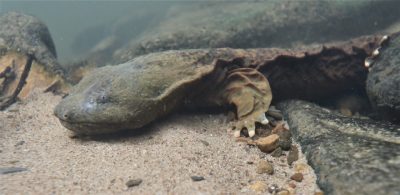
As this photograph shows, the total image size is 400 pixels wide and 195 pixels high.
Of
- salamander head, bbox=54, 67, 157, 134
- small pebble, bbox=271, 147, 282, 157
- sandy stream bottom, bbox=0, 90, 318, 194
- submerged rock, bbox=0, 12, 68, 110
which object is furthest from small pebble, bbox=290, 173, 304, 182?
submerged rock, bbox=0, 12, 68, 110

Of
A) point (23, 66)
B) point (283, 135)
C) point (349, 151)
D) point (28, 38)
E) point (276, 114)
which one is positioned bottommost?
point (23, 66)

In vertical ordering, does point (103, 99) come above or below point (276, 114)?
above

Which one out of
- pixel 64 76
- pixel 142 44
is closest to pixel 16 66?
pixel 64 76

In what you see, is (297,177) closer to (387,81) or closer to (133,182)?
(133,182)

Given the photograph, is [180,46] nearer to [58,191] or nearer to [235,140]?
[235,140]

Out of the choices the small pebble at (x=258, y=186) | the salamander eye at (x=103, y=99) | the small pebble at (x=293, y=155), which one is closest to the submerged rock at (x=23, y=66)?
the salamander eye at (x=103, y=99)

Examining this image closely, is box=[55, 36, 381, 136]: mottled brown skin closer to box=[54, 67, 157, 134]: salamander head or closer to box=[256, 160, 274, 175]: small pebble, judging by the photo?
box=[54, 67, 157, 134]: salamander head

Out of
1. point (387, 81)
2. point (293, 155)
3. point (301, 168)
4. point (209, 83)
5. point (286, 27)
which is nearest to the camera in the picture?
point (301, 168)

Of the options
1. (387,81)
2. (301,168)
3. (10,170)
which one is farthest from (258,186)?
(10,170)
